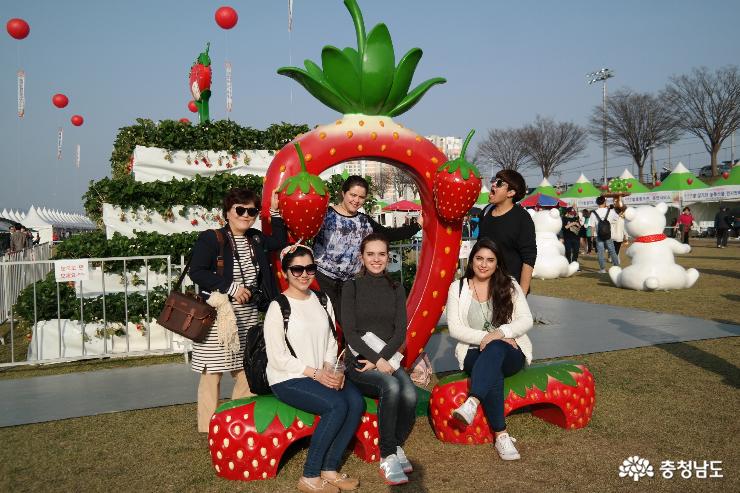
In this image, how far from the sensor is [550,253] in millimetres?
13422

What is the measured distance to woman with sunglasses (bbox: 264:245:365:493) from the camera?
3.08 metres

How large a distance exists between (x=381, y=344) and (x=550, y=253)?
35.3ft

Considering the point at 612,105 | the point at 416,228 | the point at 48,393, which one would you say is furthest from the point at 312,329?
the point at 612,105

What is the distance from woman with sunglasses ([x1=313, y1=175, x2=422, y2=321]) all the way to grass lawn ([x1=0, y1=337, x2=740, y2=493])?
113cm

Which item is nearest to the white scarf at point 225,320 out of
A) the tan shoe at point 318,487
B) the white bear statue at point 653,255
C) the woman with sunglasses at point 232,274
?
the woman with sunglasses at point 232,274

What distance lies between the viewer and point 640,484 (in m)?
3.03

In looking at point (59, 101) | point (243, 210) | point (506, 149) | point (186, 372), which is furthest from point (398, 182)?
point (243, 210)

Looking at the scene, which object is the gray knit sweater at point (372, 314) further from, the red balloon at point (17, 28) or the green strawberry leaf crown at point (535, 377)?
the red balloon at point (17, 28)

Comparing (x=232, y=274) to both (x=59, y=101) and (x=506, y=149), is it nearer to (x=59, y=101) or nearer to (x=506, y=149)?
(x=59, y=101)

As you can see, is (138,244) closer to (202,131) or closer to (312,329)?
(202,131)

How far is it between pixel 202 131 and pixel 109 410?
4.40 m

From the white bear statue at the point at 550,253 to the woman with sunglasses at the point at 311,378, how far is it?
10612mm

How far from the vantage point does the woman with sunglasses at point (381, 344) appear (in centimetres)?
329

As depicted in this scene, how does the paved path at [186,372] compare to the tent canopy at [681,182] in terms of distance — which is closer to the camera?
the paved path at [186,372]
